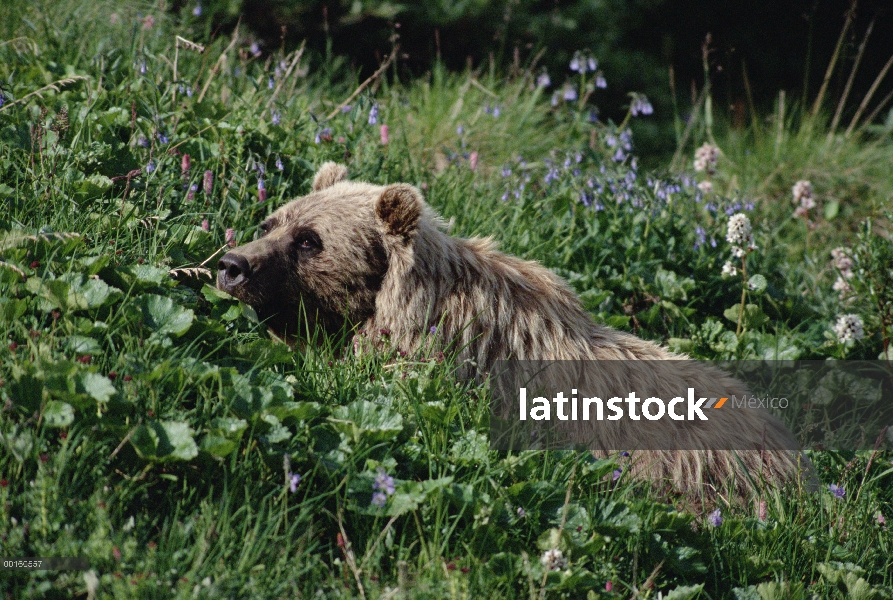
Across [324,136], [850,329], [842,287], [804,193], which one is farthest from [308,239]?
[804,193]

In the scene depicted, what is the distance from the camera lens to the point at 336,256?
14.0 ft

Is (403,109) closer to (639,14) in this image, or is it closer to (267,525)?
(267,525)

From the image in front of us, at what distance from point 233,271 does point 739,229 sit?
287 cm

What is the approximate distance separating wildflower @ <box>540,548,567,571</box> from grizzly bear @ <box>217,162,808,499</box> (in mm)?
1056

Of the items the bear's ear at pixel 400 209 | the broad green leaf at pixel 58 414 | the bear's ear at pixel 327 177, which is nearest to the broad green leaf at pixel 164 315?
the broad green leaf at pixel 58 414

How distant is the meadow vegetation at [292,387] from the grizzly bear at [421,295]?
189 millimetres

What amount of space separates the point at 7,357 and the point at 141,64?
9.31ft

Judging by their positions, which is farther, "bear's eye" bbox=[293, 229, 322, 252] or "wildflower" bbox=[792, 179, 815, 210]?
"wildflower" bbox=[792, 179, 815, 210]

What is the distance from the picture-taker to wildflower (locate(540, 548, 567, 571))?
2.89 m

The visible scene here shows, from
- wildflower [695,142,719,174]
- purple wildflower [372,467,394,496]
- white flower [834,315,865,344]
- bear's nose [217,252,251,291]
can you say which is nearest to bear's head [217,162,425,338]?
bear's nose [217,252,251,291]

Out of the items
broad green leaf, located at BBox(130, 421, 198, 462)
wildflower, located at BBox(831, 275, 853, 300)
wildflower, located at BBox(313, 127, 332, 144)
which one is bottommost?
wildflower, located at BBox(831, 275, 853, 300)

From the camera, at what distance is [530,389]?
4020 mm

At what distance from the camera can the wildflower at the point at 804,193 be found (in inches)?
273

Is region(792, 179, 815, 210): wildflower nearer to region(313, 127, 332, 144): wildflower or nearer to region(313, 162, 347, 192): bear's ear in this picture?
region(313, 127, 332, 144): wildflower
